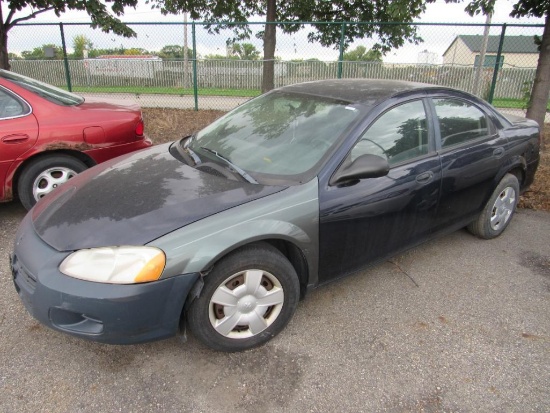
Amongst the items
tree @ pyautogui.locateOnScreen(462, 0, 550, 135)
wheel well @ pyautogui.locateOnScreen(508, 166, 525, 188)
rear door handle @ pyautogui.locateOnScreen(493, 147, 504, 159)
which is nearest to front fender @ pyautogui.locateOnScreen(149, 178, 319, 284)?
rear door handle @ pyautogui.locateOnScreen(493, 147, 504, 159)

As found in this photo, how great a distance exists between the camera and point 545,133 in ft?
28.0

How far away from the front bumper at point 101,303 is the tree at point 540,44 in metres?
6.29

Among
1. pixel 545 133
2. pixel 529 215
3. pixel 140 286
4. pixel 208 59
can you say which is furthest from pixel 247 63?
pixel 140 286

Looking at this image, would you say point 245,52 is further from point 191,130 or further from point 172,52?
point 191,130

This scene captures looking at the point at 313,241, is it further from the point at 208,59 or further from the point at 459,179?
the point at 208,59

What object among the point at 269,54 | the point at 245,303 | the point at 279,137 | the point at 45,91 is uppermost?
the point at 269,54

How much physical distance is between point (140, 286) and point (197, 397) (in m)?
0.67

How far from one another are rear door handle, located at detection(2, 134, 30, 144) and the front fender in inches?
101

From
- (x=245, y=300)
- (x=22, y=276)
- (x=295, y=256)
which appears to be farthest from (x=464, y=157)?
(x=22, y=276)

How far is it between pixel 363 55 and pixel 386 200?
8.72 m

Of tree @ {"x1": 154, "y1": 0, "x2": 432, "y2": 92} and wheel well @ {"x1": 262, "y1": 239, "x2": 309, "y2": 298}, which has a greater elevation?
tree @ {"x1": 154, "y1": 0, "x2": 432, "y2": 92}

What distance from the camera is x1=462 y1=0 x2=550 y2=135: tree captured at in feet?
20.0

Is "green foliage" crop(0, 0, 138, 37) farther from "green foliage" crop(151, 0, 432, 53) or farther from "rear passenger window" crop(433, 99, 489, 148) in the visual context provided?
"rear passenger window" crop(433, 99, 489, 148)

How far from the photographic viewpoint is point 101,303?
76.0 inches
